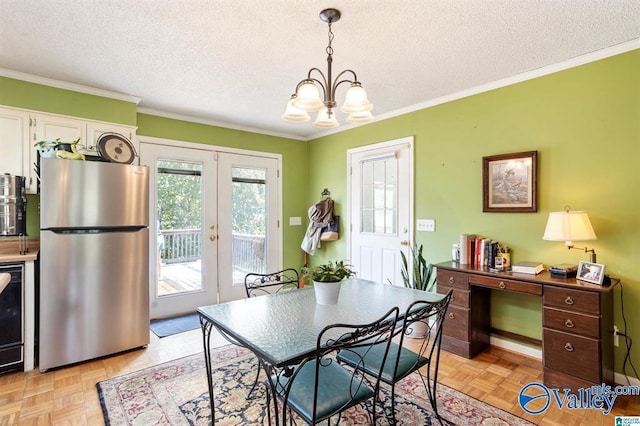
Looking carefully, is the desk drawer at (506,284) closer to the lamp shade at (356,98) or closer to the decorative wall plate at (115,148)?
the lamp shade at (356,98)

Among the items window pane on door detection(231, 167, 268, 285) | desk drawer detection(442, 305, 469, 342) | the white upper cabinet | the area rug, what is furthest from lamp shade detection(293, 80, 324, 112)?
window pane on door detection(231, 167, 268, 285)

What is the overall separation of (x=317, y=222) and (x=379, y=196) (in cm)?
102

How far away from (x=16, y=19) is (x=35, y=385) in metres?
2.47

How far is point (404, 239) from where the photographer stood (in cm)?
373

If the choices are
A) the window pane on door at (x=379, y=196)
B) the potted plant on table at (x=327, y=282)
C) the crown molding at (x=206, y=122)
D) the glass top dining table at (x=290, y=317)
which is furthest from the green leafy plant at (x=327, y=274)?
the crown molding at (x=206, y=122)

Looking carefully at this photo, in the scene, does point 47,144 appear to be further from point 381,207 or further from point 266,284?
point 381,207

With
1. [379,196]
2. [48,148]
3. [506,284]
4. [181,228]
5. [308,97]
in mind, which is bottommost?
[506,284]

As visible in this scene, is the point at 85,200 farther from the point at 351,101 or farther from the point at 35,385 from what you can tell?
the point at 351,101

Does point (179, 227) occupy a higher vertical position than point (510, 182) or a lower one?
lower

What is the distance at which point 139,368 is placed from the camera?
261 cm

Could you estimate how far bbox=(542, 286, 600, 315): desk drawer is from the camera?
211 centimetres

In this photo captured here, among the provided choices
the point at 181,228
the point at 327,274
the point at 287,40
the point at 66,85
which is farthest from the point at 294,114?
the point at 181,228

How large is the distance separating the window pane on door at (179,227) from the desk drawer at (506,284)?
313cm

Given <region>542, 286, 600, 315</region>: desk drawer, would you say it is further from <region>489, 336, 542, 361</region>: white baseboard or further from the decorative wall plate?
the decorative wall plate
